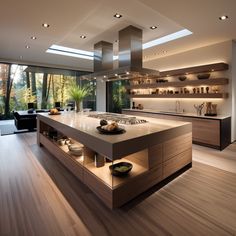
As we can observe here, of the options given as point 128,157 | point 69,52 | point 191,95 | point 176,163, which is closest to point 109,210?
point 128,157

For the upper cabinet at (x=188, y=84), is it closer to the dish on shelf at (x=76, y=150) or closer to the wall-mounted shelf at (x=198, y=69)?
the wall-mounted shelf at (x=198, y=69)

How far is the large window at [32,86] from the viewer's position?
314 inches

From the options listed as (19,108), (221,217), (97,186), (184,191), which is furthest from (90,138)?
(19,108)

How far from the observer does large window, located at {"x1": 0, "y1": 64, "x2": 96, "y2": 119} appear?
7977 millimetres

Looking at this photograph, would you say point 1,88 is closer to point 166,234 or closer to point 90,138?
point 90,138

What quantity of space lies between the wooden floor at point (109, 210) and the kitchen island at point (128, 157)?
0.18 m

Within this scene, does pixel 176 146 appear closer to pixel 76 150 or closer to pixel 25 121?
pixel 76 150

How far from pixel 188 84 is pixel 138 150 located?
13.2 feet

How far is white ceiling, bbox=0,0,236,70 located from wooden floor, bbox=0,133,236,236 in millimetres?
2823

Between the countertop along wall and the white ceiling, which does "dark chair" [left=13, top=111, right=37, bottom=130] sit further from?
the countertop along wall

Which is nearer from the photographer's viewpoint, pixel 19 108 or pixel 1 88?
pixel 1 88

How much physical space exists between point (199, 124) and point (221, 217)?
9.98 ft

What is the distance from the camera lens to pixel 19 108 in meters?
8.49

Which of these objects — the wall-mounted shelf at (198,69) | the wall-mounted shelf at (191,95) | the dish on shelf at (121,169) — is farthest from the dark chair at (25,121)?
the dish on shelf at (121,169)
